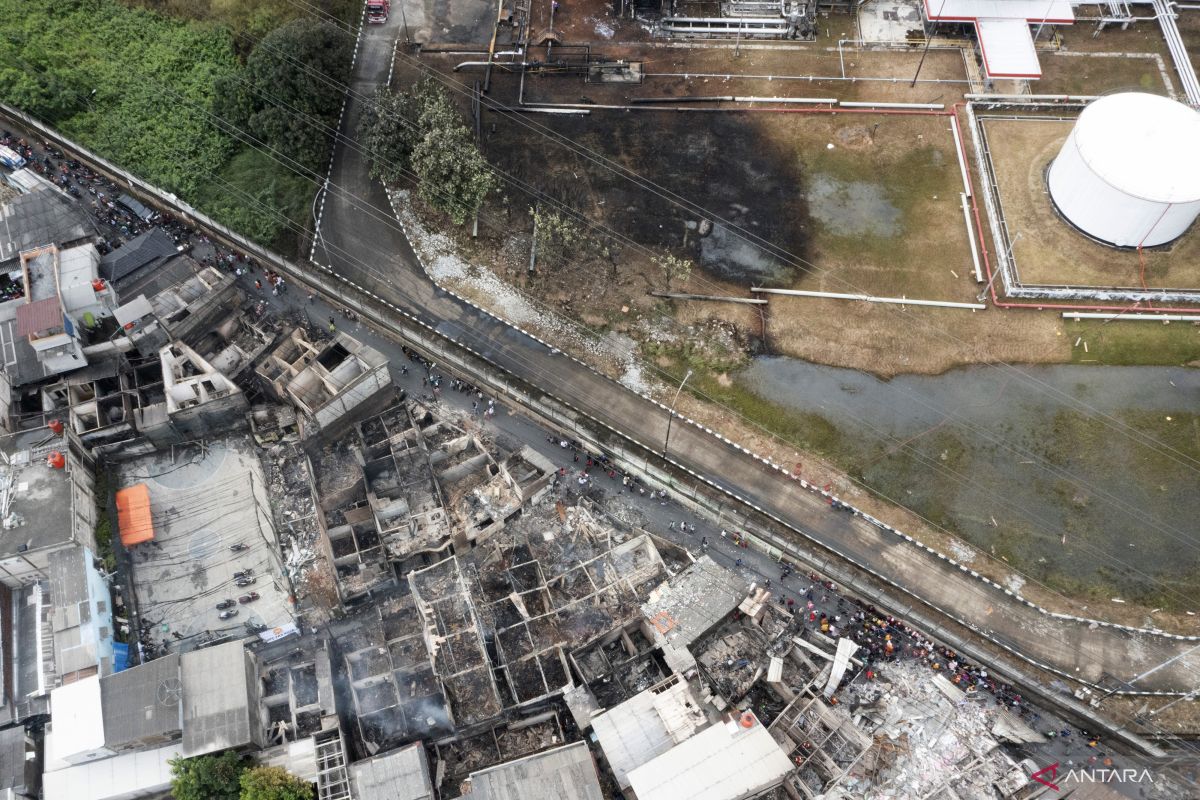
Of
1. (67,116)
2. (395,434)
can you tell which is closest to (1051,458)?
(395,434)

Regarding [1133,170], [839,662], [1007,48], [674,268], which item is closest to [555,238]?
[674,268]

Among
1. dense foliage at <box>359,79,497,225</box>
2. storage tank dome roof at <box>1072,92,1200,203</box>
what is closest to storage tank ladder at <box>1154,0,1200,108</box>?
storage tank dome roof at <box>1072,92,1200,203</box>

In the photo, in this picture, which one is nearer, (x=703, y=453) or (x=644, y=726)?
(x=644, y=726)

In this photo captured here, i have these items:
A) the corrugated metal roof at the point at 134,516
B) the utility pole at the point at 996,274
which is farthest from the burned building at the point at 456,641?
the utility pole at the point at 996,274

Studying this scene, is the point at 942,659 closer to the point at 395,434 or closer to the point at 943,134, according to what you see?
the point at 395,434

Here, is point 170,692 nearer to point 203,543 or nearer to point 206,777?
point 206,777
